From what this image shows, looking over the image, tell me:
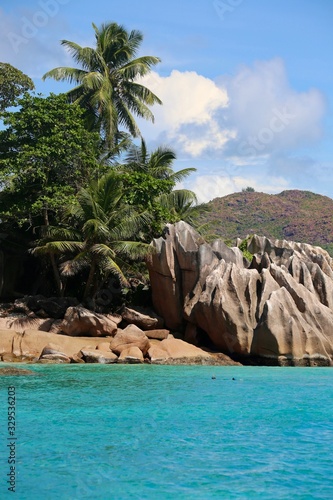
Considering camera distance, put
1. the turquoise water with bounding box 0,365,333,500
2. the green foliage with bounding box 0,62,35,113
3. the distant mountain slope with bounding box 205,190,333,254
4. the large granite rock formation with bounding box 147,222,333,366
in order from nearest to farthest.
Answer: the turquoise water with bounding box 0,365,333,500
the large granite rock formation with bounding box 147,222,333,366
the green foliage with bounding box 0,62,35,113
the distant mountain slope with bounding box 205,190,333,254

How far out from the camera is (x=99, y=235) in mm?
21812

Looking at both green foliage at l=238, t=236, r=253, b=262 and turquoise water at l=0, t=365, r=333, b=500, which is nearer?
turquoise water at l=0, t=365, r=333, b=500

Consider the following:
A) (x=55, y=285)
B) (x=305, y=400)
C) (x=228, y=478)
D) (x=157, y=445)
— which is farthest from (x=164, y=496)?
(x=55, y=285)

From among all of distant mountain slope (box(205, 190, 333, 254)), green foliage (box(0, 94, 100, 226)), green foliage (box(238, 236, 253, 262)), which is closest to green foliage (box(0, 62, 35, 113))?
green foliage (box(0, 94, 100, 226))

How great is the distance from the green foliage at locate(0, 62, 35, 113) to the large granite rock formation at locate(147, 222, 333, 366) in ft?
35.2

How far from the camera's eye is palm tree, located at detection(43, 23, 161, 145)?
29.1m

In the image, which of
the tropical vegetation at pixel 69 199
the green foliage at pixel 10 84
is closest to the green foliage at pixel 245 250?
the tropical vegetation at pixel 69 199

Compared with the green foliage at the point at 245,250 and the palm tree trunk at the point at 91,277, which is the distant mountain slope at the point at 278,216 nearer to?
the green foliage at the point at 245,250

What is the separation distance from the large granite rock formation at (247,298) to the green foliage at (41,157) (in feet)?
15.1

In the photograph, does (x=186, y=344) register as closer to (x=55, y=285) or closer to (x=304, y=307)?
(x=304, y=307)

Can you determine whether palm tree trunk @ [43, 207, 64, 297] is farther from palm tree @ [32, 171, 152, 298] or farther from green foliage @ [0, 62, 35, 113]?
green foliage @ [0, 62, 35, 113]

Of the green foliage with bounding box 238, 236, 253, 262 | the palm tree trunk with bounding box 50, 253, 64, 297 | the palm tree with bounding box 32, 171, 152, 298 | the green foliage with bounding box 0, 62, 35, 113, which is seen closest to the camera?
the palm tree with bounding box 32, 171, 152, 298

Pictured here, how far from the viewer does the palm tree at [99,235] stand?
2150cm

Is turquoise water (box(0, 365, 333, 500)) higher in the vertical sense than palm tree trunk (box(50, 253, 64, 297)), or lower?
lower
